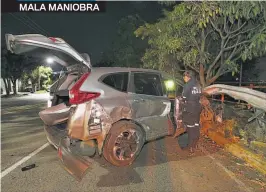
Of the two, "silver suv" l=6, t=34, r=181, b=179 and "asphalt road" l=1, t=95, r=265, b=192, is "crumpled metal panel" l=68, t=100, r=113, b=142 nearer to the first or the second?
"silver suv" l=6, t=34, r=181, b=179

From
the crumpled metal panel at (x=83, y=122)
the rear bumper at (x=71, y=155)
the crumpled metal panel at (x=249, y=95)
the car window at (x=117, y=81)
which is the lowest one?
the rear bumper at (x=71, y=155)

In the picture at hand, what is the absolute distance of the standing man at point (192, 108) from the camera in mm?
5930

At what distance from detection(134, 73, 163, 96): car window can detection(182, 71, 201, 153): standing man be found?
72cm

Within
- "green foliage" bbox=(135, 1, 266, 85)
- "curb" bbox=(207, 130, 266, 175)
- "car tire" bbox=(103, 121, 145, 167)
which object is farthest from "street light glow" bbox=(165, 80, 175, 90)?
"curb" bbox=(207, 130, 266, 175)

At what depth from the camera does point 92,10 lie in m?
13.4

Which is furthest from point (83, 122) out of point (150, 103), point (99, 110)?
point (150, 103)

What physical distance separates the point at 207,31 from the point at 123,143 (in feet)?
23.6

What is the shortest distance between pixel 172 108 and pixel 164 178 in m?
1.76

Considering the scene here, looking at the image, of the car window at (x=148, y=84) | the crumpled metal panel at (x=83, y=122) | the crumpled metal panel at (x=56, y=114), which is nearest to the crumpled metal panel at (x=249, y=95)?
the car window at (x=148, y=84)

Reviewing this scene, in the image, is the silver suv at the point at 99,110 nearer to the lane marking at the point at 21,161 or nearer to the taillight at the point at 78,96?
the taillight at the point at 78,96

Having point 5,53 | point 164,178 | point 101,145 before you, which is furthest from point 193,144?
point 5,53

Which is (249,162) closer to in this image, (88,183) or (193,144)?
(193,144)

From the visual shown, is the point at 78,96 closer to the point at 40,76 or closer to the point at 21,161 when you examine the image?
the point at 21,161

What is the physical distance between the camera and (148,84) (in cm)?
548
